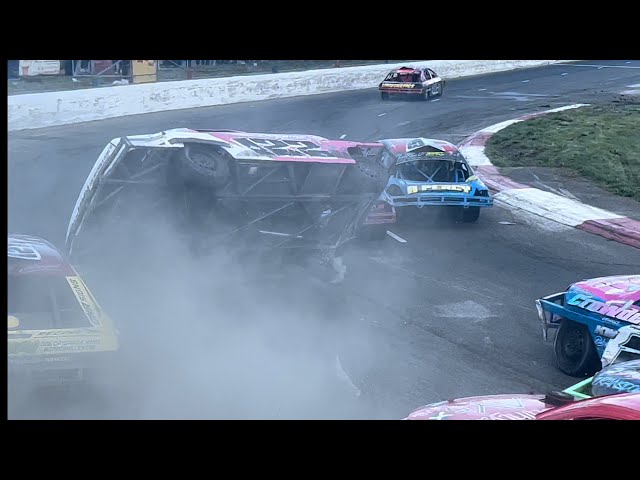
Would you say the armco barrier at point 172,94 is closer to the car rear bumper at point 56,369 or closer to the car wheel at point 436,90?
the car wheel at point 436,90

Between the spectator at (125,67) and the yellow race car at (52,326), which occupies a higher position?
the spectator at (125,67)

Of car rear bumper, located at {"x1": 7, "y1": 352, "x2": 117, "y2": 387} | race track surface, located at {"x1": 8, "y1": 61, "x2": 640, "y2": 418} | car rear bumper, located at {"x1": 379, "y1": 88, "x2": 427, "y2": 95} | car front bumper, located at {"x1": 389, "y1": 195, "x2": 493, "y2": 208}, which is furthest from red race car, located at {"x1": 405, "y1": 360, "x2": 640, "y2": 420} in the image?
car rear bumper, located at {"x1": 379, "y1": 88, "x2": 427, "y2": 95}

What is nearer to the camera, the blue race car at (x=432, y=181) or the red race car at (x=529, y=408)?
Answer: the red race car at (x=529, y=408)

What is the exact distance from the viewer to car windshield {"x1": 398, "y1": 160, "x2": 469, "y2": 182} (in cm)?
1302

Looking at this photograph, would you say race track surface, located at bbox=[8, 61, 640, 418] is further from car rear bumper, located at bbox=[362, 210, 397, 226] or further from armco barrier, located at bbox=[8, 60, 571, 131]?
armco barrier, located at bbox=[8, 60, 571, 131]

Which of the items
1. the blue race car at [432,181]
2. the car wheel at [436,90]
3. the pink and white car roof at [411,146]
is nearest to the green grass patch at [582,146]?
the car wheel at [436,90]

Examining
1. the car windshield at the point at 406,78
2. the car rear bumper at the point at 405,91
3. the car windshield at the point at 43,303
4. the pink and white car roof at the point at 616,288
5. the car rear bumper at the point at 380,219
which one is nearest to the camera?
the car windshield at the point at 43,303

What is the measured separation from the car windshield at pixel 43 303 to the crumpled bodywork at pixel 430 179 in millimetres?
6963

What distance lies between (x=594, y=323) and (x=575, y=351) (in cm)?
47

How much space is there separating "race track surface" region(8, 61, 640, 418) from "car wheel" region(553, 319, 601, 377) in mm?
169

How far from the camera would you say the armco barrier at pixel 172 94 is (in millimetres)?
18484
